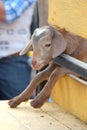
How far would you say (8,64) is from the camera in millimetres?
2357

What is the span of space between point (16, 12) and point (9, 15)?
38 millimetres

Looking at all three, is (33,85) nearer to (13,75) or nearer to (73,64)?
(73,64)

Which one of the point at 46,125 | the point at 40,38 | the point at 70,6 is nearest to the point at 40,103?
the point at 46,125

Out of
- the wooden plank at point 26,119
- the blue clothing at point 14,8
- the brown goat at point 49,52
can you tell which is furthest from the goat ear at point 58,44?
the blue clothing at point 14,8

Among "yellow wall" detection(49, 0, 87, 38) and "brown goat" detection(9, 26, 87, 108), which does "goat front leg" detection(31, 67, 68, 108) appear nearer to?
"brown goat" detection(9, 26, 87, 108)

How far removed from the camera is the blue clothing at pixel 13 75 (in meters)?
2.36

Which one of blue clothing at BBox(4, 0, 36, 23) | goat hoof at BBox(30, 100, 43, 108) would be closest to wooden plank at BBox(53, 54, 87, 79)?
goat hoof at BBox(30, 100, 43, 108)

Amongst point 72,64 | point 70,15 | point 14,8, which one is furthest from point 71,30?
point 14,8

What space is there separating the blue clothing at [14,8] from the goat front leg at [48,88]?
2.58 feet

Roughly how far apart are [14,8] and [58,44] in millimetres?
889

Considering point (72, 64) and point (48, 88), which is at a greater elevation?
point (72, 64)

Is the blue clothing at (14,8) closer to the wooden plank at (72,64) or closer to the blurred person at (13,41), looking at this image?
the blurred person at (13,41)

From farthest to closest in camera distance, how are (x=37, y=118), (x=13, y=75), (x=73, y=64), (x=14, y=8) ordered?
1. (x=13, y=75)
2. (x=14, y=8)
3. (x=37, y=118)
4. (x=73, y=64)

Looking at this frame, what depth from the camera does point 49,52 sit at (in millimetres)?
1459
